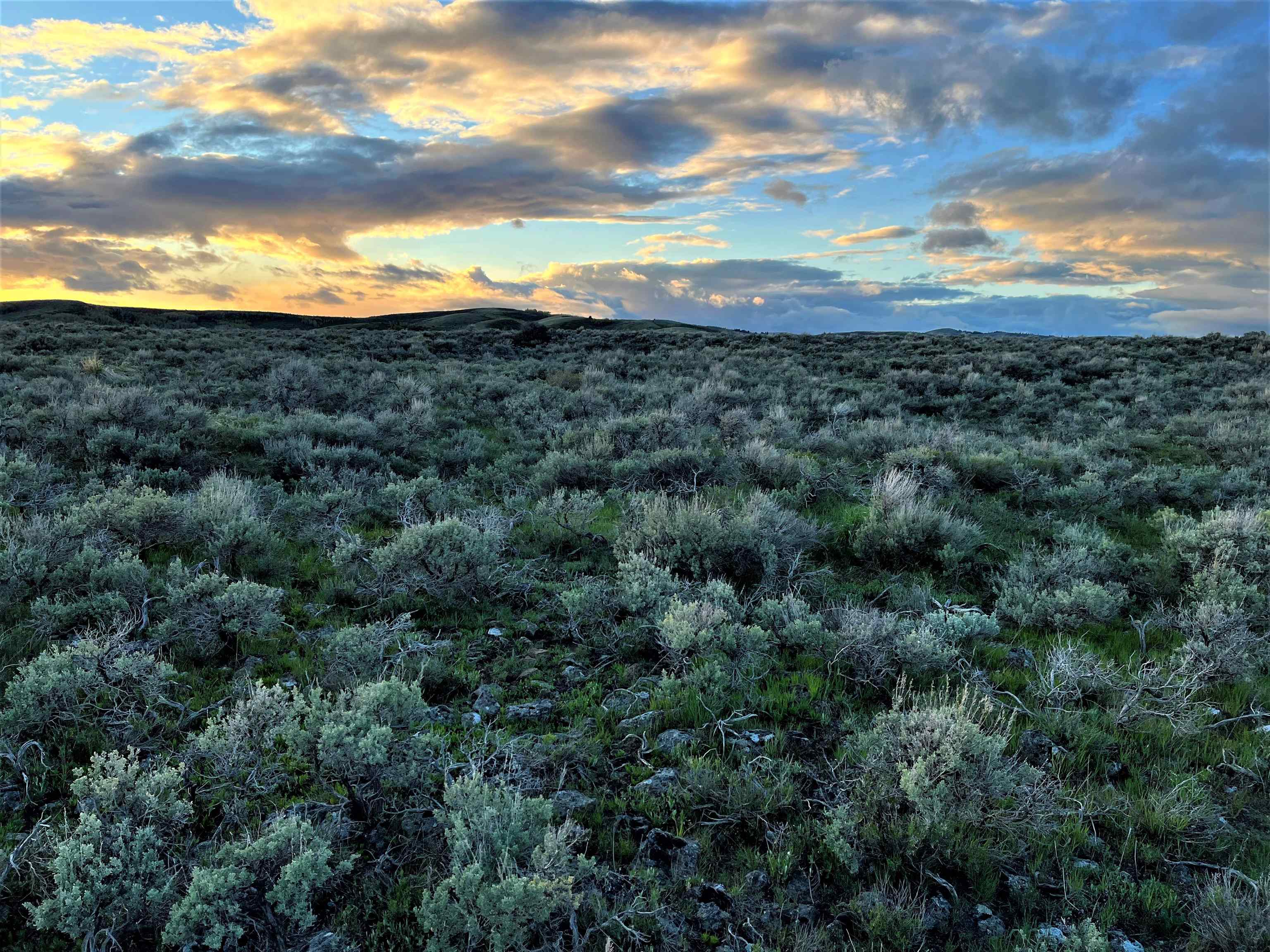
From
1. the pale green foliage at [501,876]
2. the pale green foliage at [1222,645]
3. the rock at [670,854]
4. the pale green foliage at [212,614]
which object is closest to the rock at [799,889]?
the rock at [670,854]

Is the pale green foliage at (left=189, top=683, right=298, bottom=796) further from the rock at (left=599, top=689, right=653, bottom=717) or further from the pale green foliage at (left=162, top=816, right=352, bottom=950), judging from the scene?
the rock at (left=599, top=689, right=653, bottom=717)

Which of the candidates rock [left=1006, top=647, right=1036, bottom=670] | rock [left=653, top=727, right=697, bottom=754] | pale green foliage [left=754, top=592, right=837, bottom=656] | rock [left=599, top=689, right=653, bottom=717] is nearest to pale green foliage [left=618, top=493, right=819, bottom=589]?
pale green foliage [left=754, top=592, right=837, bottom=656]

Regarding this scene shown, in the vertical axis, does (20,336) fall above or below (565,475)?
above

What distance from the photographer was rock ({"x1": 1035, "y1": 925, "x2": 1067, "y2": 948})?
9.08 ft

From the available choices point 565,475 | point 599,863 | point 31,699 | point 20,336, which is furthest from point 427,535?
point 20,336

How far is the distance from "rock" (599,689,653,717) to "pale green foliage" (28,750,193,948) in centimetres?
232

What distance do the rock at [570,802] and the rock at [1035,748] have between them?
253 cm

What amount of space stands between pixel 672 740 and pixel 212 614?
3.61 metres

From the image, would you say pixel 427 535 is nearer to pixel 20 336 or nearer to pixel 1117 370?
pixel 1117 370

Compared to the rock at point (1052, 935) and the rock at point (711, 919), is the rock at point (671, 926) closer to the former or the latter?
the rock at point (711, 919)

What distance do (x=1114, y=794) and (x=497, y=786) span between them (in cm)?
329

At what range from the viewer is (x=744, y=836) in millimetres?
3369

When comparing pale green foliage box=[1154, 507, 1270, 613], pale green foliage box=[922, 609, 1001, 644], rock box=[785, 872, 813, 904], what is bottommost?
rock box=[785, 872, 813, 904]

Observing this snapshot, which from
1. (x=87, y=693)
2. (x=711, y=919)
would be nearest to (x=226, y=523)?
(x=87, y=693)
